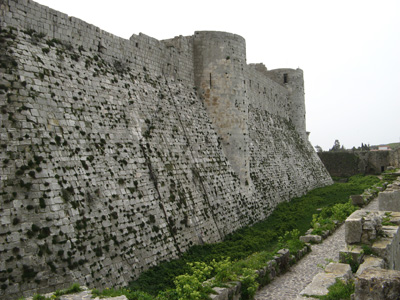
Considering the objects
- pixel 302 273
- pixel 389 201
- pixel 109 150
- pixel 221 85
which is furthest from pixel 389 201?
pixel 109 150

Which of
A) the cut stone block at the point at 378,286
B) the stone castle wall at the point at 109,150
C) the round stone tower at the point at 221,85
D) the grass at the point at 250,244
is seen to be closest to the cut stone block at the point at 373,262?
the cut stone block at the point at 378,286

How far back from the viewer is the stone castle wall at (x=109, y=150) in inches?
316

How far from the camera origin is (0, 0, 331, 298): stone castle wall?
8039mm

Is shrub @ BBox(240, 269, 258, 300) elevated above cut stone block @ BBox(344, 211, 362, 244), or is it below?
below

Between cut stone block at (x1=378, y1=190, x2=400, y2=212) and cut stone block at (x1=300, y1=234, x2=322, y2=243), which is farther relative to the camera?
cut stone block at (x1=300, y1=234, x2=322, y2=243)

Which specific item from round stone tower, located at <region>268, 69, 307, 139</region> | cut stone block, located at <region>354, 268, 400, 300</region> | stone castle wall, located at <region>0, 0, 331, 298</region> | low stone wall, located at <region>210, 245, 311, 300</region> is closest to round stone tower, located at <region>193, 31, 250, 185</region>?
stone castle wall, located at <region>0, 0, 331, 298</region>

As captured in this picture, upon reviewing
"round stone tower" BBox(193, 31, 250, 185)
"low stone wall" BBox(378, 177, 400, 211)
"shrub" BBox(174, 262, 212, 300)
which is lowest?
"shrub" BBox(174, 262, 212, 300)

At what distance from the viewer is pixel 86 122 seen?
10711mm

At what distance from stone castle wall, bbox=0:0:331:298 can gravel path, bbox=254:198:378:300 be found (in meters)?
3.53

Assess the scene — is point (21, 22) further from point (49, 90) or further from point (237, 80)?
point (237, 80)

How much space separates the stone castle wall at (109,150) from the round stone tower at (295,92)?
1669 cm

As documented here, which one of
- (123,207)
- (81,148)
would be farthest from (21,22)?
(123,207)

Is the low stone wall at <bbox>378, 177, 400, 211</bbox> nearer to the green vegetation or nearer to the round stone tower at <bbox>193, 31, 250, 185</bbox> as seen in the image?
the round stone tower at <bbox>193, 31, 250, 185</bbox>

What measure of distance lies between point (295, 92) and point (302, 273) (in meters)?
26.1
